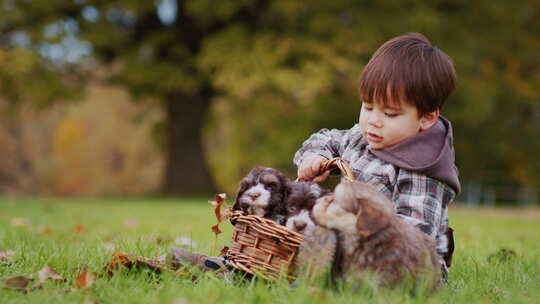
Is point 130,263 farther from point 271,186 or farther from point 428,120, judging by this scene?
point 428,120

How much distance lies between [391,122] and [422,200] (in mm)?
394

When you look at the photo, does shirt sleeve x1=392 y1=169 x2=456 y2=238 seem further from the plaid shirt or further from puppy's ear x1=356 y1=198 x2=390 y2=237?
puppy's ear x1=356 y1=198 x2=390 y2=237

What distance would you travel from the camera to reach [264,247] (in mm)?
2561

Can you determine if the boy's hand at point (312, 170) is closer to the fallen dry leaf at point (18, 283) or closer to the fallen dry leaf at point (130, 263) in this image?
the fallen dry leaf at point (130, 263)

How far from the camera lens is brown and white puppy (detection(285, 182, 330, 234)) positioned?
8.51 ft

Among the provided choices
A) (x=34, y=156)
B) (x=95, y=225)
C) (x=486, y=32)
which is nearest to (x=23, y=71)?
(x=95, y=225)

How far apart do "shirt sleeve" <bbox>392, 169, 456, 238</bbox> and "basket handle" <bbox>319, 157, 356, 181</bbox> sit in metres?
0.24

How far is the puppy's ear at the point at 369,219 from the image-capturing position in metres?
2.22

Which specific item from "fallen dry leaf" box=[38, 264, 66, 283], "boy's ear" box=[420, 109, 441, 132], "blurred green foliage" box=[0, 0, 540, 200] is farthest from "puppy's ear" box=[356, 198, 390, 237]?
"blurred green foliage" box=[0, 0, 540, 200]

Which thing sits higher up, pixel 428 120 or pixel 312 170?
pixel 428 120

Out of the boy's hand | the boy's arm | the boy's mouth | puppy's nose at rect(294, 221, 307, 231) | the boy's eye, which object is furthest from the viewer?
the boy's arm

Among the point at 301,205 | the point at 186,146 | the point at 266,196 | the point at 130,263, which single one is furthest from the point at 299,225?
the point at 186,146

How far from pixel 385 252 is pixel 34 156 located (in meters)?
27.4

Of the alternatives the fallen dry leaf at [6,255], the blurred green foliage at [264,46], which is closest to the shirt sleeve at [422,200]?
the fallen dry leaf at [6,255]
